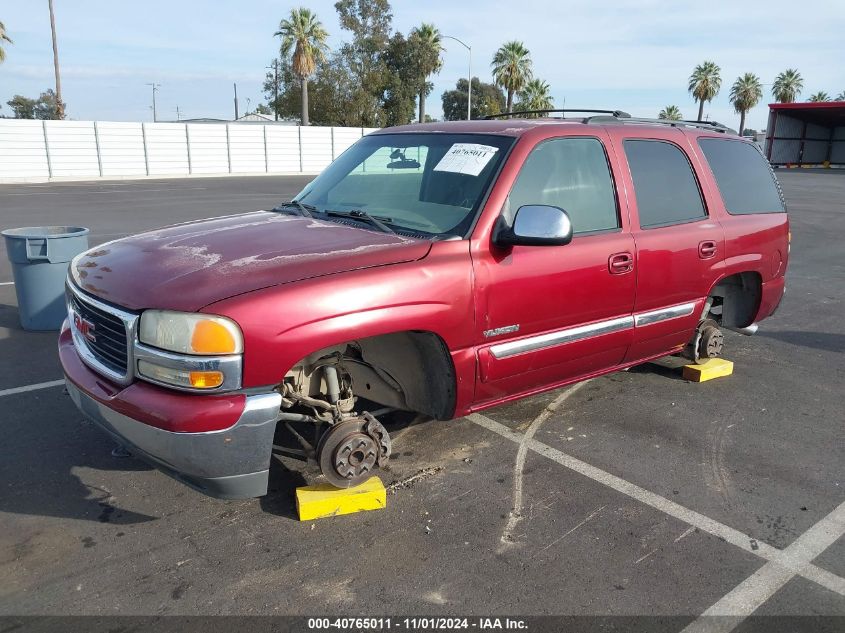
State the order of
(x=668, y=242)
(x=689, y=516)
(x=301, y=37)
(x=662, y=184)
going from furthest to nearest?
(x=301, y=37) < (x=662, y=184) < (x=668, y=242) < (x=689, y=516)

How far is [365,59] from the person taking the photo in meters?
55.2

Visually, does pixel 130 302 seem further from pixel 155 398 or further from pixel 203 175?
pixel 203 175

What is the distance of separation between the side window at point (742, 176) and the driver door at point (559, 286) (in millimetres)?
1251

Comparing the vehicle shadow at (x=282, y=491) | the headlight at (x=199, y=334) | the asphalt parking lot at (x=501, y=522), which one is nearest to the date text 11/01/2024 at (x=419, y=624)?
the asphalt parking lot at (x=501, y=522)

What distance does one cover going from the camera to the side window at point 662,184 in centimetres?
425

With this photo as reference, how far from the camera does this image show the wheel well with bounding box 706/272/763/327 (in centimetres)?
519

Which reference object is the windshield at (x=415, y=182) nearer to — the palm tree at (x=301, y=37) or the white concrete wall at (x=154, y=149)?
the white concrete wall at (x=154, y=149)

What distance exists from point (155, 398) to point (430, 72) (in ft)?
190

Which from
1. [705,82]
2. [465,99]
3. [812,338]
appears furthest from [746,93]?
[812,338]

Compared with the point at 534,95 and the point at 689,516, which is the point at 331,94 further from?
the point at 689,516

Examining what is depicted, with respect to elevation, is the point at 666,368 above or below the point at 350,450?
below

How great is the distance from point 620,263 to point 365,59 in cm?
5558

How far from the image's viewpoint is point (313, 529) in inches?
126

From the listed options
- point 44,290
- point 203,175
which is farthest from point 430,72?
point 44,290
